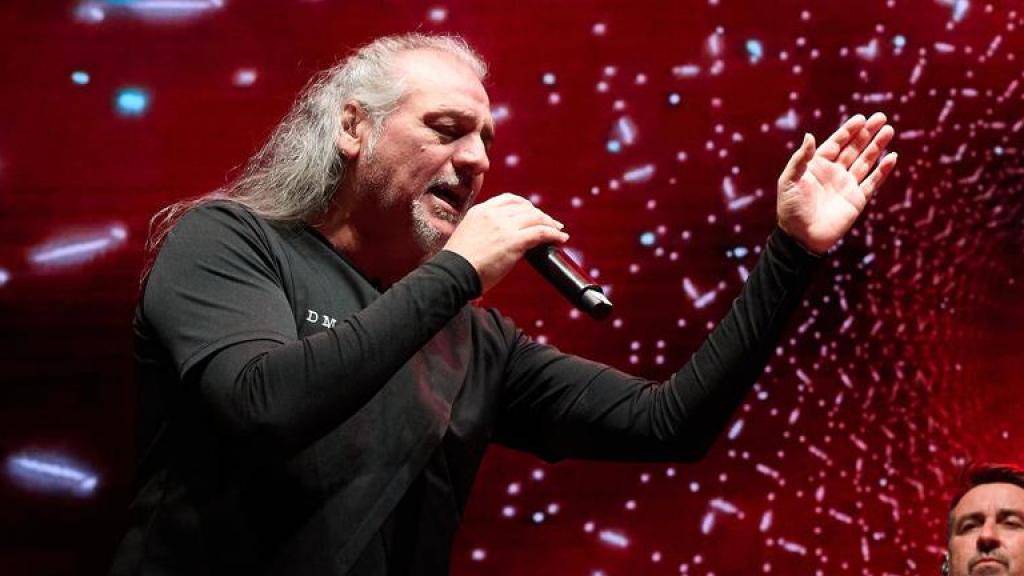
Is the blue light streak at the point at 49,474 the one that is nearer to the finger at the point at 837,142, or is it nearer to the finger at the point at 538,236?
the finger at the point at 538,236

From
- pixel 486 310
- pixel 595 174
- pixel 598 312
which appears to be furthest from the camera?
pixel 595 174

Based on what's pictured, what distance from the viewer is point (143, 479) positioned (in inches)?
59.3

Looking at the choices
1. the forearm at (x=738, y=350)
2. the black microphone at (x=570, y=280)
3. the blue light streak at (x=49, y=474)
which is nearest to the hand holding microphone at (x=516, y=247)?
the black microphone at (x=570, y=280)

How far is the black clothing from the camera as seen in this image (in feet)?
4.25

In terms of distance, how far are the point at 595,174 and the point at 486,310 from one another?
0.48 metres

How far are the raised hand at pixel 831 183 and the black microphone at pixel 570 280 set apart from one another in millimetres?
264

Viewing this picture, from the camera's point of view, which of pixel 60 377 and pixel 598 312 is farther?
pixel 60 377

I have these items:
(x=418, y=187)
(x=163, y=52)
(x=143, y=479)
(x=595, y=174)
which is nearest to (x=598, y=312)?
(x=418, y=187)

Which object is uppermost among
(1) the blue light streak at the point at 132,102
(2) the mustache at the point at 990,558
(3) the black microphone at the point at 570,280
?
(2) the mustache at the point at 990,558

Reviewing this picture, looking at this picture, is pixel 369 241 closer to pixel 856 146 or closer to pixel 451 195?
pixel 451 195

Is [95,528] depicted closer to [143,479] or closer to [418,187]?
[143,479]

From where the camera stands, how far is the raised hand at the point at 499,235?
1.39m

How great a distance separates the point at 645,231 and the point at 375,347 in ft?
3.50

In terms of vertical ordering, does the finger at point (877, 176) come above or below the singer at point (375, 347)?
above
